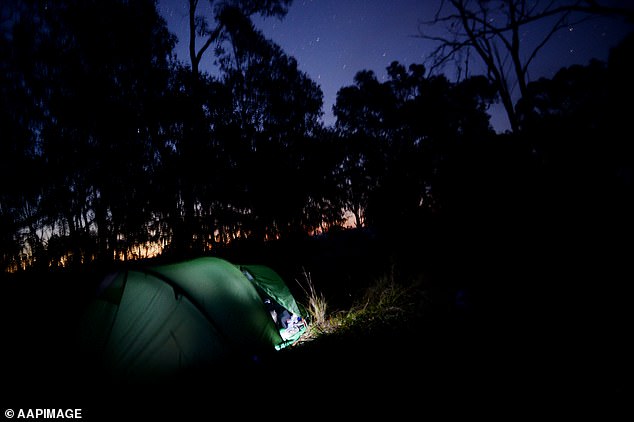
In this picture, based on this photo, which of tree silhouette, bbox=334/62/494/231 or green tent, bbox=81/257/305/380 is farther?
tree silhouette, bbox=334/62/494/231

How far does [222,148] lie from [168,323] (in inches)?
493

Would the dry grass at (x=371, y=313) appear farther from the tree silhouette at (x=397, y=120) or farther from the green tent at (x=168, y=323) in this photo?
the tree silhouette at (x=397, y=120)

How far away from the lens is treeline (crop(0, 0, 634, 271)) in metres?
7.25

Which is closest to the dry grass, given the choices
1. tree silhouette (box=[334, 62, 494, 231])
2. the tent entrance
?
the tent entrance

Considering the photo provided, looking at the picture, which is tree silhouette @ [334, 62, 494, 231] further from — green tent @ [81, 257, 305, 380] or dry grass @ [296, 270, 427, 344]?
green tent @ [81, 257, 305, 380]

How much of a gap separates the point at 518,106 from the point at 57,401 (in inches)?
750

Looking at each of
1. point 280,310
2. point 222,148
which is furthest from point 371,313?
point 222,148

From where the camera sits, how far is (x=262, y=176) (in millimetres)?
16828

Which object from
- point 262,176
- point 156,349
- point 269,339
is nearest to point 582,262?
point 269,339

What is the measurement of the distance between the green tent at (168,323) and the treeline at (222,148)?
19.7ft

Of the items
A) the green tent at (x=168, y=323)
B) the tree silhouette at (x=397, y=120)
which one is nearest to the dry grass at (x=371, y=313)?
the green tent at (x=168, y=323)

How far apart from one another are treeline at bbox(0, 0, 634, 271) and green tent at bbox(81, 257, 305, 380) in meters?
6.01

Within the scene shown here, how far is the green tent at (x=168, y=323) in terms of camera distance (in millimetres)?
3828

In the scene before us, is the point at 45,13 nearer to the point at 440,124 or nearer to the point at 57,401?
the point at 57,401
